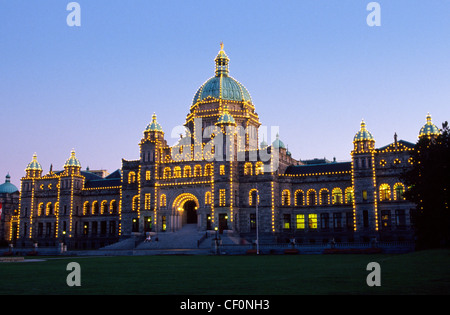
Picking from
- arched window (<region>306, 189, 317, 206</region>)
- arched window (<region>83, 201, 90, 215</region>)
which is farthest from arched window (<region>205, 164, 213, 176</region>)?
arched window (<region>83, 201, 90, 215</region>)

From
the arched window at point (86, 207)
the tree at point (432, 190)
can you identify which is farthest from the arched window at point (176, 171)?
the tree at point (432, 190)

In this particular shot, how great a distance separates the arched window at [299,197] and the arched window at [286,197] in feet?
4.60

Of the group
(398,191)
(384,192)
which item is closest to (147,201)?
(384,192)

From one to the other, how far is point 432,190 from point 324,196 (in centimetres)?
3649

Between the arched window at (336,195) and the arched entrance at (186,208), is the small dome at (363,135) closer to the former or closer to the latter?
the arched window at (336,195)

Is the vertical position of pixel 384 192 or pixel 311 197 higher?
pixel 384 192

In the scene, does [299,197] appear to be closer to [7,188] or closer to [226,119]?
[226,119]

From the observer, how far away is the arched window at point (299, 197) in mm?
89500

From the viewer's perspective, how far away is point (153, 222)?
9025 cm

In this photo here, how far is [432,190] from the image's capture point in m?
52.0
